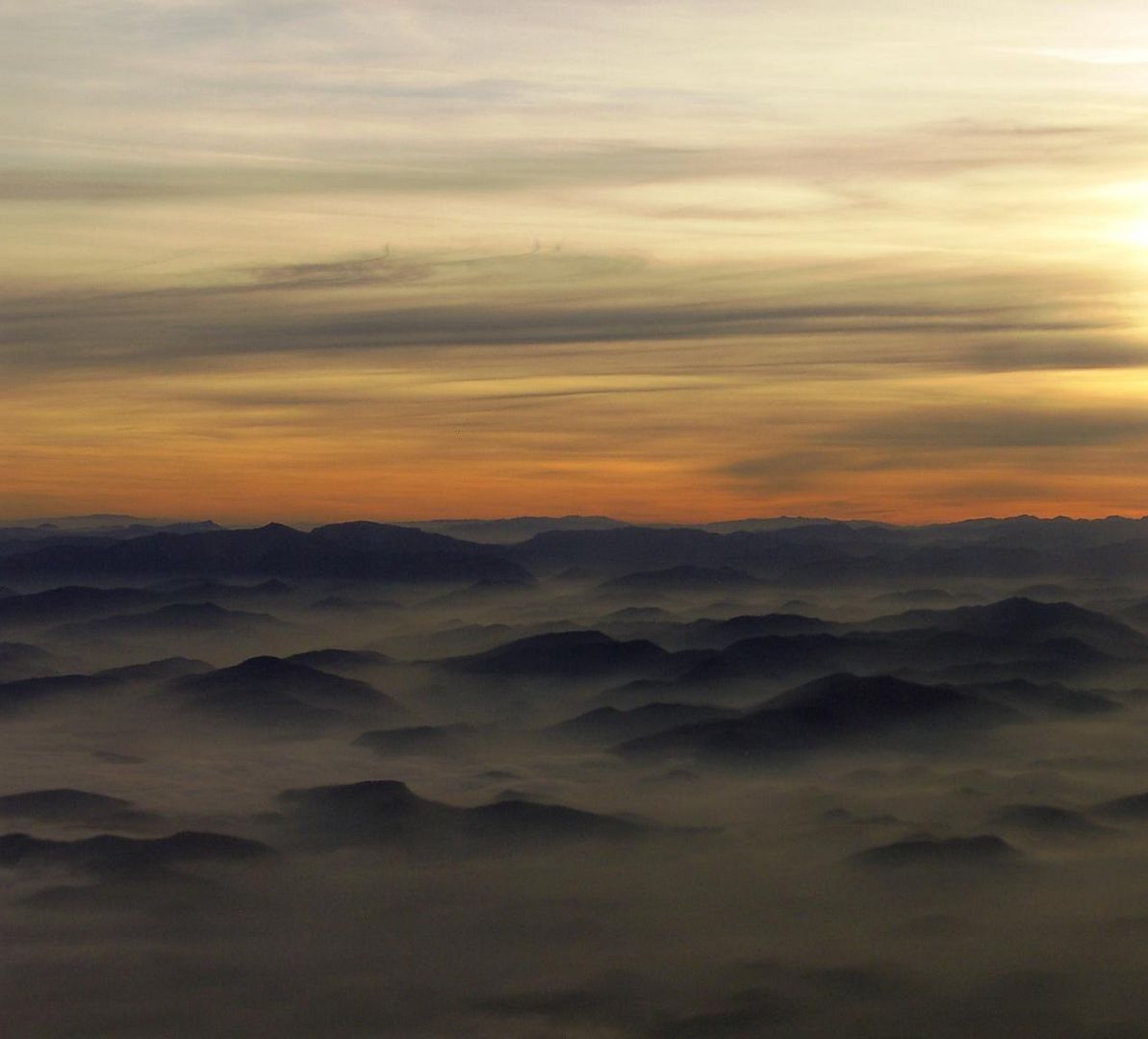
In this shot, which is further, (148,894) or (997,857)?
(997,857)

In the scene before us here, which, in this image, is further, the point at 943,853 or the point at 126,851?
the point at 943,853

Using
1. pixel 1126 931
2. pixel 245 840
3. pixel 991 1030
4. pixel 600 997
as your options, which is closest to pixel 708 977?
pixel 600 997

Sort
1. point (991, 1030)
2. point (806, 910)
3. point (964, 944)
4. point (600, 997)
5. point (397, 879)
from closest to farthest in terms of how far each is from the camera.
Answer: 1. point (991, 1030)
2. point (600, 997)
3. point (964, 944)
4. point (806, 910)
5. point (397, 879)

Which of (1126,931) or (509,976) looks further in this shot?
(1126,931)

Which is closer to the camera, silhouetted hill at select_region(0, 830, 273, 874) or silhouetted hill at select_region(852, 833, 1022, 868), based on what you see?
silhouetted hill at select_region(0, 830, 273, 874)

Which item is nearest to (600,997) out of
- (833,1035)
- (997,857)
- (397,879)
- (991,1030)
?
(833,1035)

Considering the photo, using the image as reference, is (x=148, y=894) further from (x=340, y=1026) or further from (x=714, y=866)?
(x=714, y=866)

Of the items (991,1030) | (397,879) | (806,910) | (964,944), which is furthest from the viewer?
(397,879)

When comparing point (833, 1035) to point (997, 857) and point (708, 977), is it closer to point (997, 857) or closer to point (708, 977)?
point (708, 977)

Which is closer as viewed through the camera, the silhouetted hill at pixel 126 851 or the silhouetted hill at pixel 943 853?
the silhouetted hill at pixel 126 851
